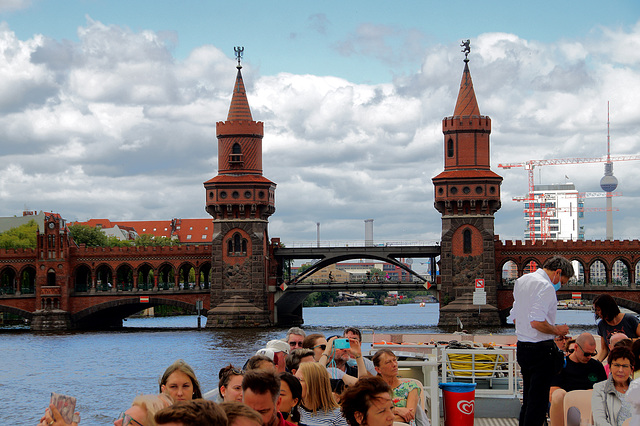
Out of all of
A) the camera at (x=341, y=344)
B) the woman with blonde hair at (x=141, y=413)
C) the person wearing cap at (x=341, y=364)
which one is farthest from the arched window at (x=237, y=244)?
the woman with blonde hair at (x=141, y=413)

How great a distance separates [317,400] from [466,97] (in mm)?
56606

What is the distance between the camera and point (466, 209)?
6216 centimetres

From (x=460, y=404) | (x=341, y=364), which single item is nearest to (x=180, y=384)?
(x=341, y=364)

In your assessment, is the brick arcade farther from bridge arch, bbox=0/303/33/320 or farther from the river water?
the river water

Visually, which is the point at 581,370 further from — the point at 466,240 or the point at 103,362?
the point at 466,240

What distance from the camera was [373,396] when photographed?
7.21 metres

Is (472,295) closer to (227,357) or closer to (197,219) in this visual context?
(227,357)

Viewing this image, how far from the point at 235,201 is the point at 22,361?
2179cm

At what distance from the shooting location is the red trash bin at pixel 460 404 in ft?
42.4

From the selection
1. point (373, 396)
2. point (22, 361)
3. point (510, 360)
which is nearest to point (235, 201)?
point (22, 361)

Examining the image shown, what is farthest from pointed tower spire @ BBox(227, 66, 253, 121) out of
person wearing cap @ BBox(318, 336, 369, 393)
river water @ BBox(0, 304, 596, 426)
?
person wearing cap @ BBox(318, 336, 369, 393)

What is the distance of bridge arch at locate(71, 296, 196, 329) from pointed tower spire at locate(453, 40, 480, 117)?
20822 millimetres

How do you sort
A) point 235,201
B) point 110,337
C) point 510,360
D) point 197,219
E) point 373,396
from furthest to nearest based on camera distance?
point 197,219, point 235,201, point 110,337, point 510,360, point 373,396

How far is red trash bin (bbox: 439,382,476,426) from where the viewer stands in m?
12.9
